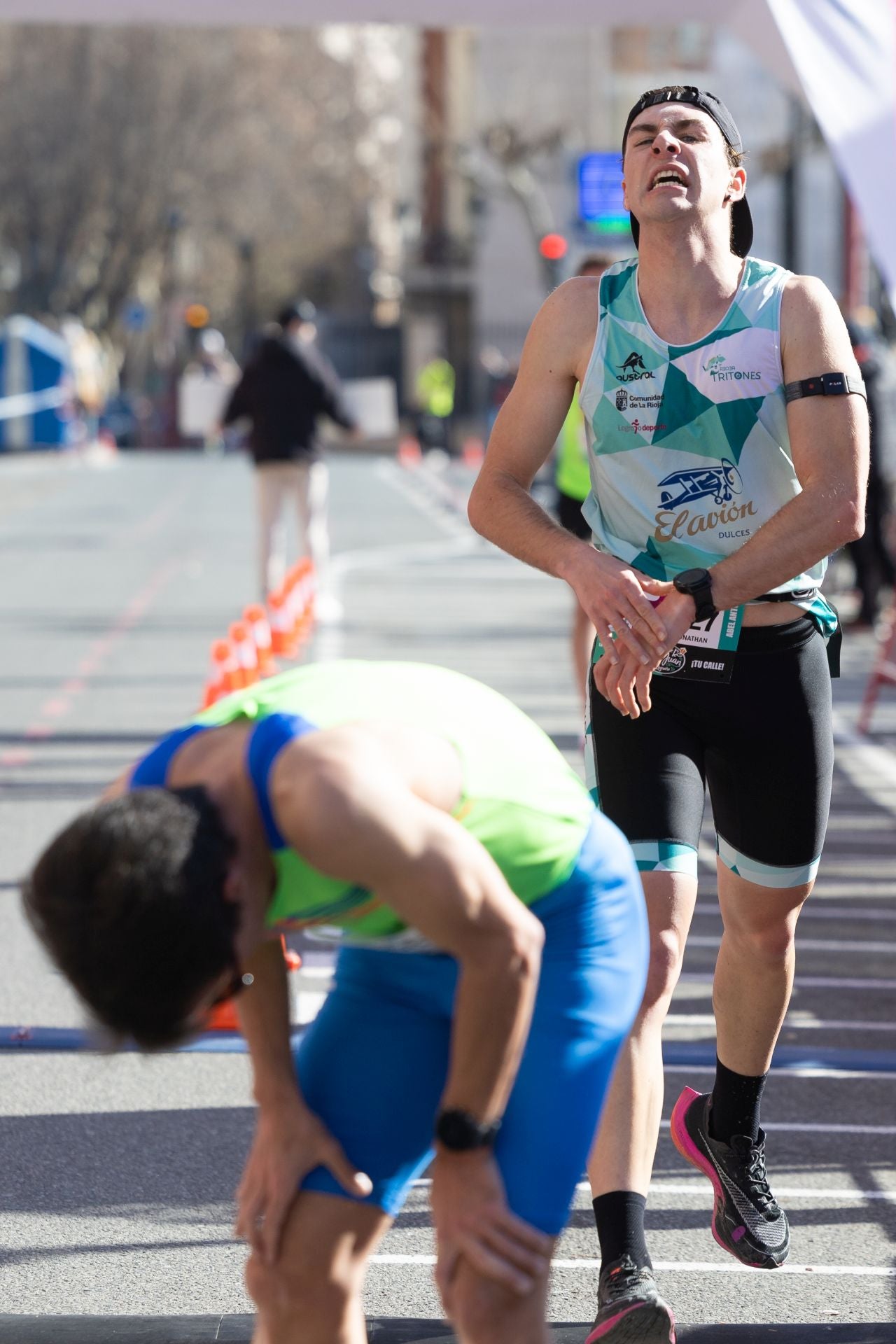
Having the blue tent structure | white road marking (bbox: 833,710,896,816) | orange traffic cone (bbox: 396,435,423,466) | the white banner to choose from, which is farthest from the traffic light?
the white banner

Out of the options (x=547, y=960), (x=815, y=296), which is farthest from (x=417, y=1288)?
(x=815, y=296)

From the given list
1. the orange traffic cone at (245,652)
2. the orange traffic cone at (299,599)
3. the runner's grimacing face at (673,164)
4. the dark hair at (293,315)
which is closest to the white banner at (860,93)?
the runner's grimacing face at (673,164)

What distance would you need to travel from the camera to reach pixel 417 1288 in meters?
3.78

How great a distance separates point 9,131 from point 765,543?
58.8 meters

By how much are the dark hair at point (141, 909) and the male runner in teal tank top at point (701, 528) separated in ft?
4.34

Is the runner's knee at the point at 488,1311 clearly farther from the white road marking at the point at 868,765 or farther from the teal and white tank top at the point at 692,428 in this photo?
the white road marking at the point at 868,765

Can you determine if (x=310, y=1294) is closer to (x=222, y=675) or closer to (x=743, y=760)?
(x=743, y=760)

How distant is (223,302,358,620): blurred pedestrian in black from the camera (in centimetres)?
1309

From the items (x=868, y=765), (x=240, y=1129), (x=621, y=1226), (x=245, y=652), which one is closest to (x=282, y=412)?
(x=245, y=652)

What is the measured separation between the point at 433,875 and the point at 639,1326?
1.26 metres

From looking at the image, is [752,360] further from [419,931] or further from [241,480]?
[241,480]

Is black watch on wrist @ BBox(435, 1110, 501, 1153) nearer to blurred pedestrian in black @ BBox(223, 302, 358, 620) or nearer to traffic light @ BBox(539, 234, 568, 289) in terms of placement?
blurred pedestrian in black @ BBox(223, 302, 358, 620)

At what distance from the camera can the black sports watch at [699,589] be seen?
340cm

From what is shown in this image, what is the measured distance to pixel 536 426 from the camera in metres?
3.70
